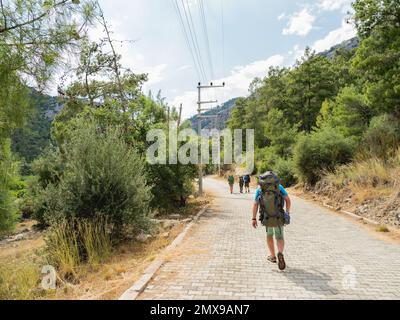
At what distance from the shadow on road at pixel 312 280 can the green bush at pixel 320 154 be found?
14091mm

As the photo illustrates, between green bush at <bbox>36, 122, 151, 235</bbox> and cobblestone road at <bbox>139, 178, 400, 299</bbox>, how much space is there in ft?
5.88

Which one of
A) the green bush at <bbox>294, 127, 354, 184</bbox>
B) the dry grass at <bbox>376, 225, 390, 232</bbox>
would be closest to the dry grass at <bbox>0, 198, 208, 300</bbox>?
the dry grass at <bbox>376, 225, 390, 232</bbox>

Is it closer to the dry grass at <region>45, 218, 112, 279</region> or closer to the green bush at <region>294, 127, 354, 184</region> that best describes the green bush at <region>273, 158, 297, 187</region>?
the green bush at <region>294, 127, 354, 184</region>

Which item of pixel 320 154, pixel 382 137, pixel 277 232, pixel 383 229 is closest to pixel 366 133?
pixel 382 137

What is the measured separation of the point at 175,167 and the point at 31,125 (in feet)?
37.0

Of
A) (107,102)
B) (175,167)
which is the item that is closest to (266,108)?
(107,102)

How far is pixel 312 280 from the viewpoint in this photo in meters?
5.23

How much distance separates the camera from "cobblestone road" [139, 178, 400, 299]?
473 cm

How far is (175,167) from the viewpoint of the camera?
16.3m

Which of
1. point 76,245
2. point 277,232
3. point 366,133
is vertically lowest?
point 76,245

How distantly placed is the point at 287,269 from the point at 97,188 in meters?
4.91

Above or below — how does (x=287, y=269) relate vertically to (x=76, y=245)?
below

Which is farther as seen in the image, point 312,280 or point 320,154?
point 320,154

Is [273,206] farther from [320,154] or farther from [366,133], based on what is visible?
[320,154]
